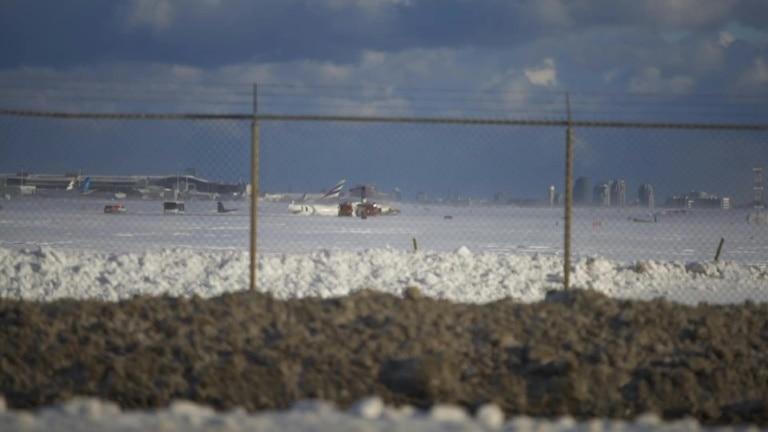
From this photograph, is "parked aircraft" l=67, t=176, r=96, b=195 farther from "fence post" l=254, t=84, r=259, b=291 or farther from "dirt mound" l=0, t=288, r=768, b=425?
"dirt mound" l=0, t=288, r=768, b=425

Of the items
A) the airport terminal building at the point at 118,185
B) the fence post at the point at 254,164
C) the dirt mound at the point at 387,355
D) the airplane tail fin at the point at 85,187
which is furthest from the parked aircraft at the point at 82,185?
the dirt mound at the point at 387,355

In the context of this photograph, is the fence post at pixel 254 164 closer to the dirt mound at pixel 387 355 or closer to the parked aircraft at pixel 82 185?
the dirt mound at pixel 387 355

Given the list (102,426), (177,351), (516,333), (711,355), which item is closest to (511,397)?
(516,333)

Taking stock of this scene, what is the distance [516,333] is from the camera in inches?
358

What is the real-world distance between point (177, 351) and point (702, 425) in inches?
178

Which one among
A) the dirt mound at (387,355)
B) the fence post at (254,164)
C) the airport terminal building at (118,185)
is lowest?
the dirt mound at (387,355)

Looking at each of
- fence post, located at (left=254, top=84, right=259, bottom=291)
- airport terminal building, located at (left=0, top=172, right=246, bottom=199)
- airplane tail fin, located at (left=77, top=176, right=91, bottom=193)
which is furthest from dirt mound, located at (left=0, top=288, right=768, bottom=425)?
airport terminal building, located at (left=0, top=172, right=246, bottom=199)

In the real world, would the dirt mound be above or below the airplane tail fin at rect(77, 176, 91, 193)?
below

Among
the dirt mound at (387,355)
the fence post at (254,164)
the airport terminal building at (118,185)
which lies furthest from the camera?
the airport terminal building at (118,185)

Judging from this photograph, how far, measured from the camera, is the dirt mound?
7.68 meters

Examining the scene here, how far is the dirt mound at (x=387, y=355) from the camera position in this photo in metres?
7.68

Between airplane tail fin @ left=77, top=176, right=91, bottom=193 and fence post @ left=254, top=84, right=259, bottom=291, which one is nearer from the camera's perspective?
fence post @ left=254, top=84, right=259, bottom=291

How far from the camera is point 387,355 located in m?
8.28

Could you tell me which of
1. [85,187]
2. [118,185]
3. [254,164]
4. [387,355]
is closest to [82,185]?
[85,187]
